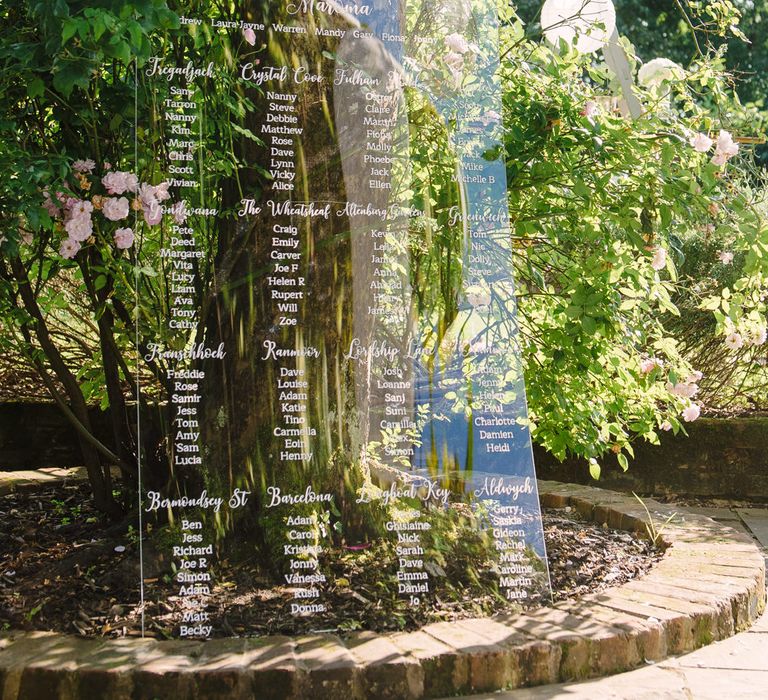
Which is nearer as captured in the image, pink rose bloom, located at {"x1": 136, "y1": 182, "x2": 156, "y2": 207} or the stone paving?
the stone paving

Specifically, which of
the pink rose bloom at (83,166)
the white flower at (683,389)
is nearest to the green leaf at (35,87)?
the pink rose bloom at (83,166)

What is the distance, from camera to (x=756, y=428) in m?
5.78

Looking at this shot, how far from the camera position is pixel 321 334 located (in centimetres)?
304

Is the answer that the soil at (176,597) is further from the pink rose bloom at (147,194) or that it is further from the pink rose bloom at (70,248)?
the pink rose bloom at (147,194)

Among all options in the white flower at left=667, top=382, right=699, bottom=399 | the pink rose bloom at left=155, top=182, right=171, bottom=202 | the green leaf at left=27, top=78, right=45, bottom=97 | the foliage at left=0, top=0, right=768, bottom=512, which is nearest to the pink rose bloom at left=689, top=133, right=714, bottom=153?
the foliage at left=0, top=0, right=768, bottom=512

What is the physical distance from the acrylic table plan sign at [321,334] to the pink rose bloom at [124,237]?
3.9 inches

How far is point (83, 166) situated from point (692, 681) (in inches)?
101

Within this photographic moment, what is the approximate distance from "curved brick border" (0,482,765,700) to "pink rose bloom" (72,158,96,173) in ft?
5.05

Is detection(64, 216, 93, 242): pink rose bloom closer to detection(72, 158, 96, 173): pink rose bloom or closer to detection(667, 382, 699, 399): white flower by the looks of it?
detection(72, 158, 96, 173): pink rose bloom

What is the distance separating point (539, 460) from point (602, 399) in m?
2.21

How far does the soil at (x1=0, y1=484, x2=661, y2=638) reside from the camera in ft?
8.96

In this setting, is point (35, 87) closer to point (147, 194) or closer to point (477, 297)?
point (147, 194)

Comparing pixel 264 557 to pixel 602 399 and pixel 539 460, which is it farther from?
pixel 539 460

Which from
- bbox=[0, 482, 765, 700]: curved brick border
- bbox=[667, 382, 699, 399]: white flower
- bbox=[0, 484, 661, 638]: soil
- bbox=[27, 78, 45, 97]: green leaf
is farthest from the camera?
bbox=[667, 382, 699, 399]: white flower
